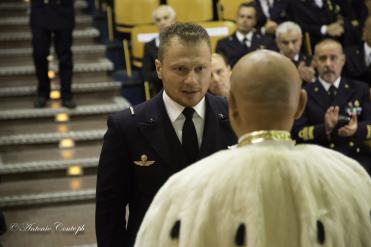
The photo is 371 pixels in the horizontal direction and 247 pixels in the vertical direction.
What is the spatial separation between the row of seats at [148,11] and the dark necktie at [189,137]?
4559 mm

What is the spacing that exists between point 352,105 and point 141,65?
6.94 feet

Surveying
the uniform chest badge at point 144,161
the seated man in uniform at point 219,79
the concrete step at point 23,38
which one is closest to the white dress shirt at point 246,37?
the concrete step at point 23,38

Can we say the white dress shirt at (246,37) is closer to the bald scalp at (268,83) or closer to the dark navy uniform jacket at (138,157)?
the dark navy uniform jacket at (138,157)

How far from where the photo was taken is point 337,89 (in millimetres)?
5086

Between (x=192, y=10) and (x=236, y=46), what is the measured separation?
0.95 metres

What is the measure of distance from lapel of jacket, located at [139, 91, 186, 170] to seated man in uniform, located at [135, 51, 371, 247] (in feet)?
2.39

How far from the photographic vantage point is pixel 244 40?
244 inches

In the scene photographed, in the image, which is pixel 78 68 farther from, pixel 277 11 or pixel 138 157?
pixel 138 157

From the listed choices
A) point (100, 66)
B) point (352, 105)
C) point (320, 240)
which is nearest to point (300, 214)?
point (320, 240)


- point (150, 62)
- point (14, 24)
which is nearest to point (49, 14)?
point (150, 62)

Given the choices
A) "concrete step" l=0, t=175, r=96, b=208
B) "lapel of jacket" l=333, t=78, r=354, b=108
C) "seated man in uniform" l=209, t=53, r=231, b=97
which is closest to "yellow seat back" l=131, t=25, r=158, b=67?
"concrete step" l=0, t=175, r=96, b=208

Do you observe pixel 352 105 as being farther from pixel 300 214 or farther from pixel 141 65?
pixel 300 214

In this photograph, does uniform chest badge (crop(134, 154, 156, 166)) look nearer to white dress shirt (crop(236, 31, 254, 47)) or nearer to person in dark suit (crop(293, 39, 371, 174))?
person in dark suit (crop(293, 39, 371, 174))

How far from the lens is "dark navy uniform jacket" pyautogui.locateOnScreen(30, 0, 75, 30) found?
6.00 metres
